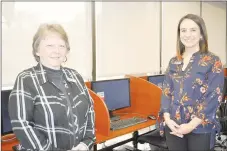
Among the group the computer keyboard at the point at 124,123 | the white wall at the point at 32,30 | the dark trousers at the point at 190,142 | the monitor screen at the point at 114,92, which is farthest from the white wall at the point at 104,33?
the dark trousers at the point at 190,142

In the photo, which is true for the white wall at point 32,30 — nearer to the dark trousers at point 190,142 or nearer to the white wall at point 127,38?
the white wall at point 127,38

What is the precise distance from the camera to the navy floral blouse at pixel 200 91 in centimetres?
147

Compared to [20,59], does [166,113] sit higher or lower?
lower

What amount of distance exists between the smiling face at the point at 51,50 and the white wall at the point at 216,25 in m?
4.35

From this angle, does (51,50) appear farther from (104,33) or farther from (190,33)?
(104,33)

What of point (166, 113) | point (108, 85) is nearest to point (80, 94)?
point (166, 113)

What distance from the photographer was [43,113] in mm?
1220

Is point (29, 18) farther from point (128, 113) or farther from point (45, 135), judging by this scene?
point (45, 135)

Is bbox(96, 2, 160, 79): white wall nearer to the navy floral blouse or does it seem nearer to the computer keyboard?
the computer keyboard

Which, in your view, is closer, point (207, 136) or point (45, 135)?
point (45, 135)

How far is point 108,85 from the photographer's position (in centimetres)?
257

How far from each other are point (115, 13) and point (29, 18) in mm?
1188

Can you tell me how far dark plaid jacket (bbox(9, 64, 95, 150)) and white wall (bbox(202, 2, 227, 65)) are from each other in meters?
4.45

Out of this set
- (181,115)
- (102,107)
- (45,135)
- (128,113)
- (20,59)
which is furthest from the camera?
(128,113)
